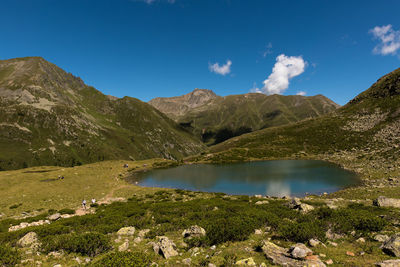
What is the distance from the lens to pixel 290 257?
10273 mm

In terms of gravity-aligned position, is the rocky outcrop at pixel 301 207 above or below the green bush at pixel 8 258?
below

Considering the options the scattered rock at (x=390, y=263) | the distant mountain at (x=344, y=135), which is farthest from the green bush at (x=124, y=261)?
the distant mountain at (x=344, y=135)

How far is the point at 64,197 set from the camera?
46250 millimetres

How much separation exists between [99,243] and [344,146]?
492 ft

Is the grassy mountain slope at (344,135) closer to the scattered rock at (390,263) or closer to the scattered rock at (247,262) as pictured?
the scattered rock at (390,263)

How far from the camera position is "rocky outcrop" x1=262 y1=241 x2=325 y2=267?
30.6ft

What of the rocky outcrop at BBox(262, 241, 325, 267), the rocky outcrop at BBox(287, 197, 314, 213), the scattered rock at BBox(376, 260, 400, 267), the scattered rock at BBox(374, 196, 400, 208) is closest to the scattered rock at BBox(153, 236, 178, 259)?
the rocky outcrop at BBox(262, 241, 325, 267)

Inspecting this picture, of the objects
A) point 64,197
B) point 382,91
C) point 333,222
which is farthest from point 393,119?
point 64,197

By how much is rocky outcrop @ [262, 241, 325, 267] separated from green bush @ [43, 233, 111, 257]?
11.7 m

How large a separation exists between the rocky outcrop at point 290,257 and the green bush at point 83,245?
38.4ft

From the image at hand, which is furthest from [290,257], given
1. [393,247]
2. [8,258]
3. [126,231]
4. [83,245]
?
[8,258]

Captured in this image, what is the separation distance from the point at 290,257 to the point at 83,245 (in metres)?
13.9

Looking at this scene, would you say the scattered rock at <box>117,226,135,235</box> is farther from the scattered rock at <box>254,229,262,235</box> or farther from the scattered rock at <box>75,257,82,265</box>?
the scattered rock at <box>254,229,262,235</box>

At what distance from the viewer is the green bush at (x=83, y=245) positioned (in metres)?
13.5
